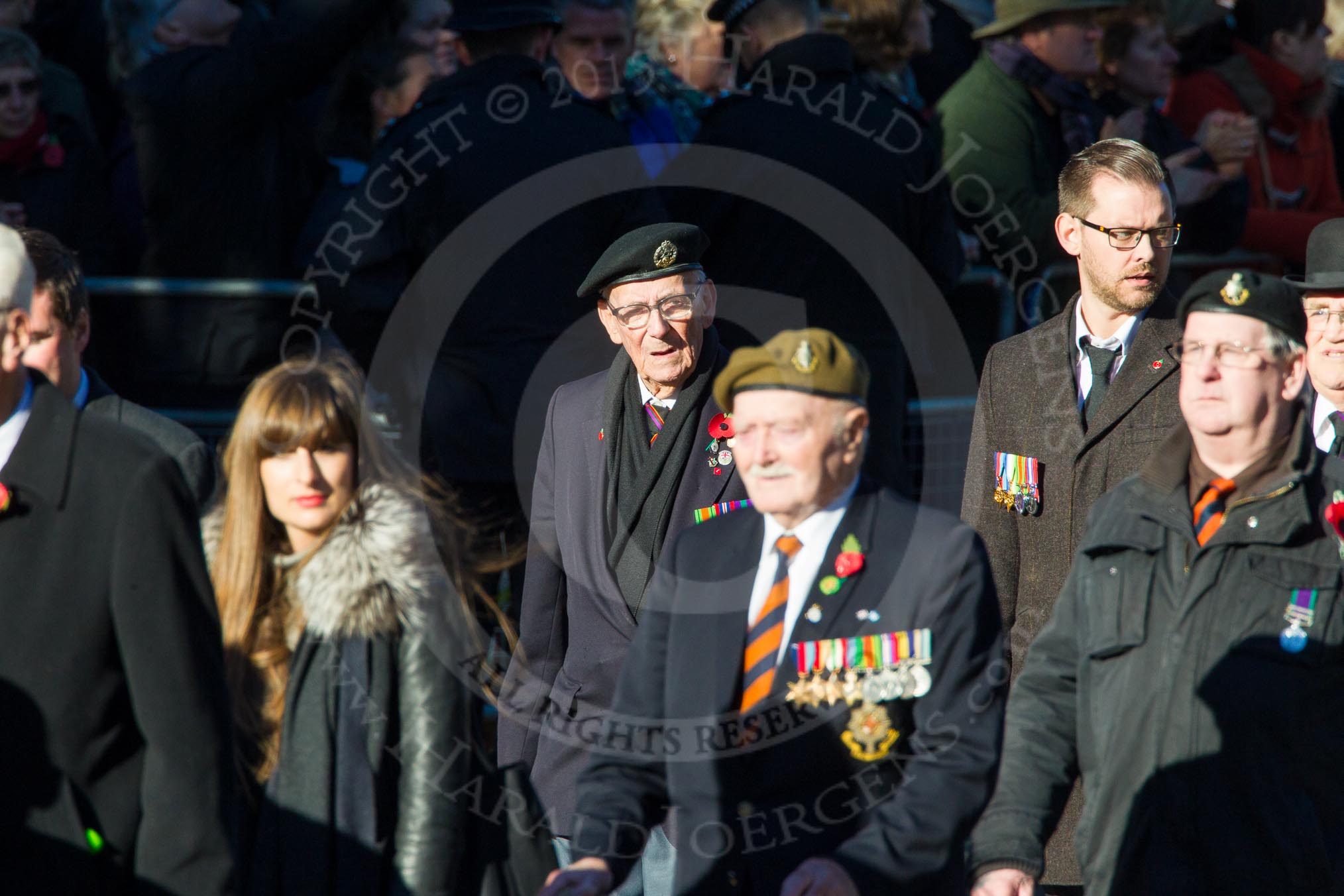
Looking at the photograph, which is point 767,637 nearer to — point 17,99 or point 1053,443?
point 1053,443

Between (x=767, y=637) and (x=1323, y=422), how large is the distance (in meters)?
2.22

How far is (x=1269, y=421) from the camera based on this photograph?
392 centimetres

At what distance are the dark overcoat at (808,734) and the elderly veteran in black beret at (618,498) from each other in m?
1.14

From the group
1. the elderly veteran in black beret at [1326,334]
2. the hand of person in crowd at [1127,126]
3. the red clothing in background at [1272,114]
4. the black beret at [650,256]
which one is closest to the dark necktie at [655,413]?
the black beret at [650,256]

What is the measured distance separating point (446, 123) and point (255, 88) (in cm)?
127

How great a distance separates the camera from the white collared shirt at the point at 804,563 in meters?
3.86

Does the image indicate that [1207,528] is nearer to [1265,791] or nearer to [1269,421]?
[1269,421]

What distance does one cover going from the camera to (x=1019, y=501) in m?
5.36

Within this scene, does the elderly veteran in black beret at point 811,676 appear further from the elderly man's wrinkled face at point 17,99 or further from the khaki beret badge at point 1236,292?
the elderly man's wrinkled face at point 17,99

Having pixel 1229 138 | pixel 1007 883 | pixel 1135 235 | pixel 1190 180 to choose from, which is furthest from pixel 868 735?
pixel 1229 138

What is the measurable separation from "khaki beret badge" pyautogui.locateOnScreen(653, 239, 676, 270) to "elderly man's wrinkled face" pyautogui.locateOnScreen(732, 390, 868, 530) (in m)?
1.37

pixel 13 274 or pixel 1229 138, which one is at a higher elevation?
pixel 1229 138

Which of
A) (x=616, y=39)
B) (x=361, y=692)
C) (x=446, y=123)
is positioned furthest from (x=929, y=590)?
(x=616, y=39)

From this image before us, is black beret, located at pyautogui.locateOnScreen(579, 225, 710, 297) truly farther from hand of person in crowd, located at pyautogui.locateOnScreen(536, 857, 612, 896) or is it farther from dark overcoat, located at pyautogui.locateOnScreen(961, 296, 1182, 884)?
hand of person in crowd, located at pyautogui.locateOnScreen(536, 857, 612, 896)
